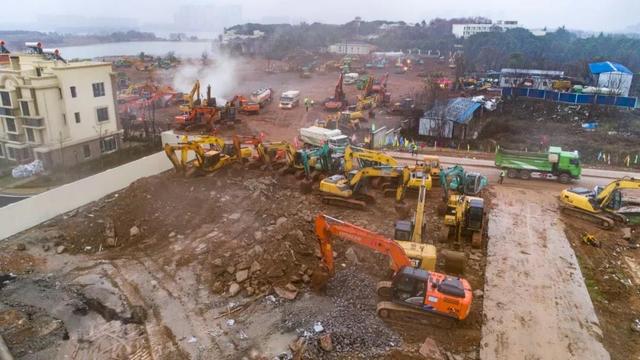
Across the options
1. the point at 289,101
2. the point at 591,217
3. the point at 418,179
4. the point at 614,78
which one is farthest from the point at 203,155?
the point at 614,78

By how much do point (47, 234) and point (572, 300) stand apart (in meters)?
19.1

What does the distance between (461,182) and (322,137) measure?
10973 millimetres

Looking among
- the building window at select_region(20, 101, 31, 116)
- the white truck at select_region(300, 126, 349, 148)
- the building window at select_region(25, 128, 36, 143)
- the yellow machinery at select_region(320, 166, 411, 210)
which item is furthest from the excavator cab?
the building window at select_region(25, 128, 36, 143)

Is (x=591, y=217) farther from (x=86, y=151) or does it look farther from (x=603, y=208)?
(x=86, y=151)

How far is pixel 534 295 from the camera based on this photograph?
540 inches

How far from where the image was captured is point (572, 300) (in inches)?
531

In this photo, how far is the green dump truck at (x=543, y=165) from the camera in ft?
74.8

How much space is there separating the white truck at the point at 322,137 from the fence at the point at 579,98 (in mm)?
25103

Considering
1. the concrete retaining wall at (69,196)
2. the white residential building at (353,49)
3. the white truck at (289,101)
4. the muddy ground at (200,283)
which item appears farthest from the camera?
the white residential building at (353,49)

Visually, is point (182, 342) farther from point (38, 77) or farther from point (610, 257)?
point (38, 77)

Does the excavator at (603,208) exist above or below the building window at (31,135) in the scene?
below

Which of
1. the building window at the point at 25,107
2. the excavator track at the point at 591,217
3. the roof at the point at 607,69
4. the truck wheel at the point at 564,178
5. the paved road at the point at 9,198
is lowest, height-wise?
the paved road at the point at 9,198

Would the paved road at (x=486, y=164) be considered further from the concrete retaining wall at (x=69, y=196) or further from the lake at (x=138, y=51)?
the lake at (x=138, y=51)

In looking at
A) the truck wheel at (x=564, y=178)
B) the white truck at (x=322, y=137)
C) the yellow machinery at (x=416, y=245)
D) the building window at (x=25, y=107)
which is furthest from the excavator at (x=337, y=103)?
the yellow machinery at (x=416, y=245)
